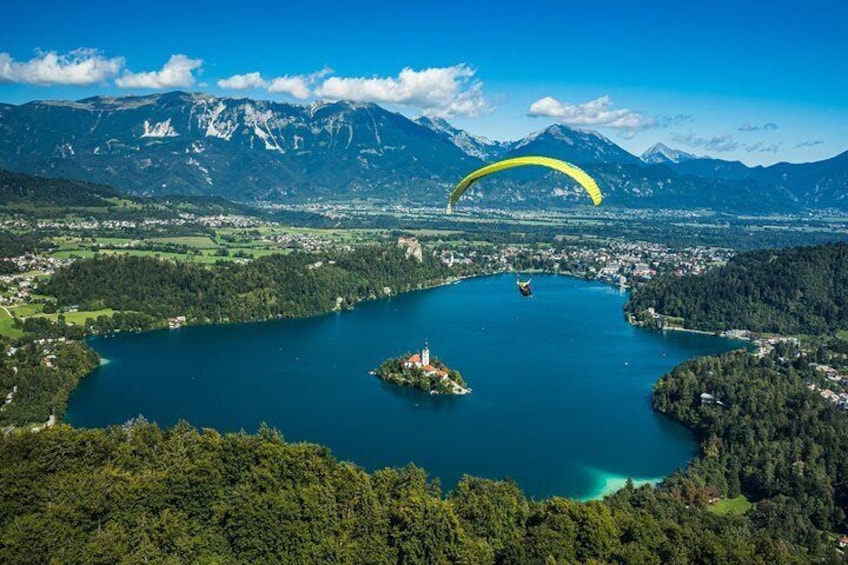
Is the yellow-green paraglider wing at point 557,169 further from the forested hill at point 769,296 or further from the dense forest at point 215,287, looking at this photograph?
the forested hill at point 769,296

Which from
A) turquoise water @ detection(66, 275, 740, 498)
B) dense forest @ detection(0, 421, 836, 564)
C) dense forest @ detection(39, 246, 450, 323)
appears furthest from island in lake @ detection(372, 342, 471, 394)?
dense forest @ detection(39, 246, 450, 323)

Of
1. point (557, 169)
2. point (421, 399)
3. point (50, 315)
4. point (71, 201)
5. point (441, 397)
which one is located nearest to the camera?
point (557, 169)

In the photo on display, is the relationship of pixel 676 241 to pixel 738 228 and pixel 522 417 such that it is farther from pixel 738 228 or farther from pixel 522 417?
pixel 522 417

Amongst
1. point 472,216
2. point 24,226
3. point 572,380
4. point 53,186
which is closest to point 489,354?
point 572,380

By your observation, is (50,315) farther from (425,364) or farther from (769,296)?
(769,296)

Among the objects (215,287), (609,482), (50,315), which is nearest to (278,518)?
(609,482)

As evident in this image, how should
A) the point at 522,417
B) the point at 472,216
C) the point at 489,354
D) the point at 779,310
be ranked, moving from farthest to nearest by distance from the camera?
the point at 472,216
the point at 779,310
the point at 489,354
the point at 522,417

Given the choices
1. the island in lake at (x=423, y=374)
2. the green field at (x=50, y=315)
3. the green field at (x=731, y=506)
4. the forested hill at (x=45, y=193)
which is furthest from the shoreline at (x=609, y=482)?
the forested hill at (x=45, y=193)
